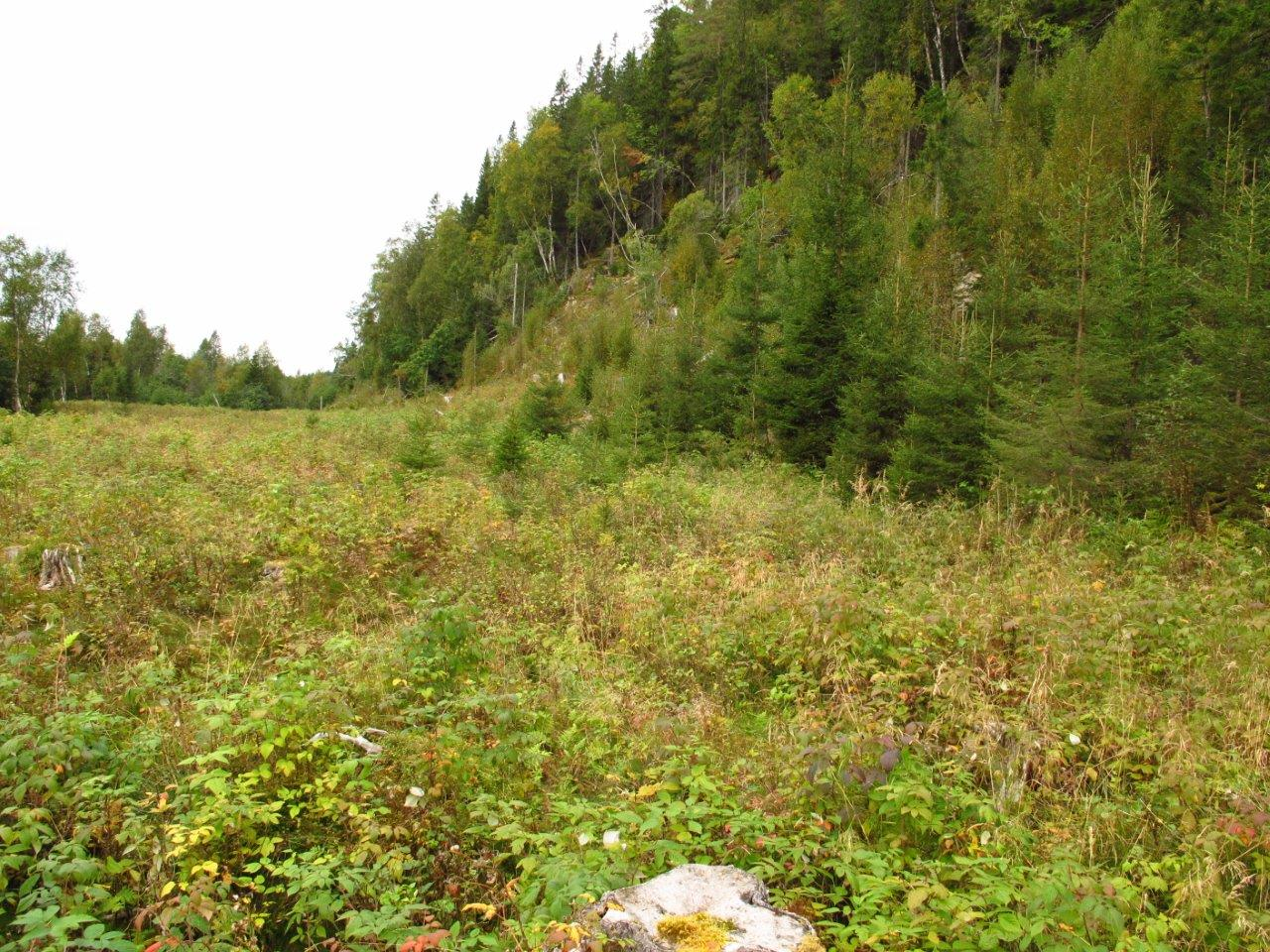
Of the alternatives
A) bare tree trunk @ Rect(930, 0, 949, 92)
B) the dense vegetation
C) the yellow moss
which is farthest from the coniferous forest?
the dense vegetation

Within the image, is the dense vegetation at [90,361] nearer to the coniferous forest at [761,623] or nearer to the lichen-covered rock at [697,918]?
the coniferous forest at [761,623]

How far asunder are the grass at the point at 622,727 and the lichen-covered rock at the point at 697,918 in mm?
182

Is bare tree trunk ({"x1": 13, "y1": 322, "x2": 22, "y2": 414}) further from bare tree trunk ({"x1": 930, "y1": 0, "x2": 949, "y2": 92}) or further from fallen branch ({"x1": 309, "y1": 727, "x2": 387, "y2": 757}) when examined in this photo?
bare tree trunk ({"x1": 930, "y1": 0, "x2": 949, "y2": 92})

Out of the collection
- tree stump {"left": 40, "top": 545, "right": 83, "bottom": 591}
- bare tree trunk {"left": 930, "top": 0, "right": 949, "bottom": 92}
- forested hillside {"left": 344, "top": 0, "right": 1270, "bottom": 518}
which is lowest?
tree stump {"left": 40, "top": 545, "right": 83, "bottom": 591}

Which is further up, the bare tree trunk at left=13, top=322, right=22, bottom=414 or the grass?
the bare tree trunk at left=13, top=322, right=22, bottom=414

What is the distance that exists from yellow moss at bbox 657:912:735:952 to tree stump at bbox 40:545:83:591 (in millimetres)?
7042

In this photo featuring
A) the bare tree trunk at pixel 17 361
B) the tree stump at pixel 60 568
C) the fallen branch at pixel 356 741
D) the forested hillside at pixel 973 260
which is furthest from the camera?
the bare tree trunk at pixel 17 361

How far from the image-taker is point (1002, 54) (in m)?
31.2

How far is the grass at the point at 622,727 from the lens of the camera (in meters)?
2.82

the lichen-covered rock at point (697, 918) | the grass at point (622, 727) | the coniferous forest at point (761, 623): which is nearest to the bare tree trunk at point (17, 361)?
the coniferous forest at point (761, 623)

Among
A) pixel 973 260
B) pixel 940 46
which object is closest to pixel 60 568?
pixel 973 260

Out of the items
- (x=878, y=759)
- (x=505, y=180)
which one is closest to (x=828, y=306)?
(x=878, y=759)

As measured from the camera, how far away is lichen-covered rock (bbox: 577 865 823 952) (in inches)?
91.2

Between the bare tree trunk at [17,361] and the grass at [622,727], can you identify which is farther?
the bare tree trunk at [17,361]
